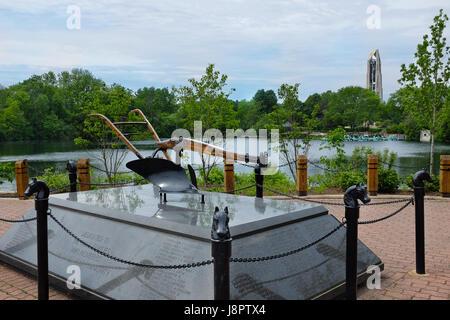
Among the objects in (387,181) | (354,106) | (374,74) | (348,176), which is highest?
(374,74)

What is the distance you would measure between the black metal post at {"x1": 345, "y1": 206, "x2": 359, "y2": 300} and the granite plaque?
18 cm

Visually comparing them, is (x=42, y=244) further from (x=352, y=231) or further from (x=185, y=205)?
(x=352, y=231)

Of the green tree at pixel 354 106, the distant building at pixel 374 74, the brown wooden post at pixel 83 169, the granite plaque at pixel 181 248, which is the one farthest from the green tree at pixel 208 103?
the distant building at pixel 374 74

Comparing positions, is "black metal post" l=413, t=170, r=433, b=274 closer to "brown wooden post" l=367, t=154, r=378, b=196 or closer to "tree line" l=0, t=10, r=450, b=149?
"brown wooden post" l=367, t=154, r=378, b=196

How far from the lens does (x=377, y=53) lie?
8862 centimetres

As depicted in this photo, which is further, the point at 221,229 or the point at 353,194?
the point at 353,194

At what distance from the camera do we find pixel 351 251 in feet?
12.3

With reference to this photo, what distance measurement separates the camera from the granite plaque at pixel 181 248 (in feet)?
11.6

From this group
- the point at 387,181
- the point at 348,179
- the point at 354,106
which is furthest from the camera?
the point at 354,106

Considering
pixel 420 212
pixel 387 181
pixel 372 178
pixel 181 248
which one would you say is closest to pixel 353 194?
pixel 420 212

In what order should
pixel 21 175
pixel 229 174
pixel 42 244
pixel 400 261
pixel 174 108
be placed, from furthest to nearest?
pixel 174 108, pixel 21 175, pixel 229 174, pixel 400 261, pixel 42 244

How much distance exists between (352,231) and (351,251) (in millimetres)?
202

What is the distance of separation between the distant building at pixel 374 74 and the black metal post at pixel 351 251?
92.3 metres
